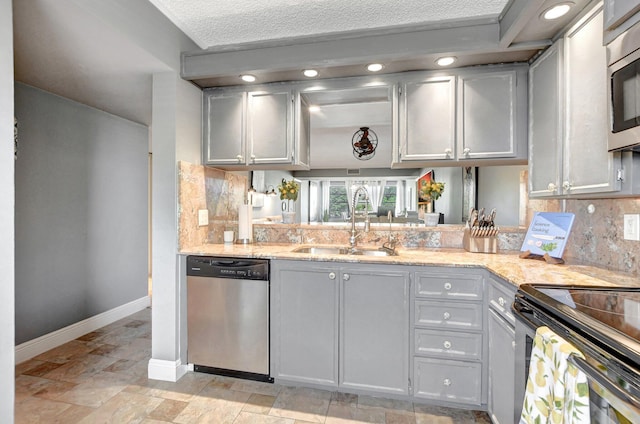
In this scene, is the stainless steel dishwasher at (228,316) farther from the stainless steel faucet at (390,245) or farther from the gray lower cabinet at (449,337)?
the gray lower cabinet at (449,337)

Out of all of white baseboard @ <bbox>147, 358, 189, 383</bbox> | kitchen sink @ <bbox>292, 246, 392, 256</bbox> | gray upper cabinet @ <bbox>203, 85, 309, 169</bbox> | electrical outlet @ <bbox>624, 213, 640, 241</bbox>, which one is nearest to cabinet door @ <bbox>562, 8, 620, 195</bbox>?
electrical outlet @ <bbox>624, 213, 640, 241</bbox>

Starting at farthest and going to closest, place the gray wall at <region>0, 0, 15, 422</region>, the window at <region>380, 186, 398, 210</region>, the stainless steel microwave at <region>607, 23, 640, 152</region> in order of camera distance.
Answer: the window at <region>380, 186, 398, 210</region> → the gray wall at <region>0, 0, 15, 422</region> → the stainless steel microwave at <region>607, 23, 640, 152</region>

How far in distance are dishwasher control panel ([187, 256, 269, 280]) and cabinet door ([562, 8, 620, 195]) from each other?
1879 millimetres

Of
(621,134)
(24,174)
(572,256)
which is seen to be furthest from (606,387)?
(24,174)

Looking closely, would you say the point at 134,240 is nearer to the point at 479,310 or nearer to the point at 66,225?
the point at 66,225

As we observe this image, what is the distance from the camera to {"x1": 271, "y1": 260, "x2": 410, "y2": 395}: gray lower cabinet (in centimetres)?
203

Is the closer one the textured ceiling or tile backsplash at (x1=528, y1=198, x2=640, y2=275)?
tile backsplash at (x1=528, y1=198, x2=640, y2=275)

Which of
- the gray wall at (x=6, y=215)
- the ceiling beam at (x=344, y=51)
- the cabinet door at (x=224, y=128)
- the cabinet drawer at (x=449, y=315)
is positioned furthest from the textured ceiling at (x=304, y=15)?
the cabinet drawer at (x=449, y=315)

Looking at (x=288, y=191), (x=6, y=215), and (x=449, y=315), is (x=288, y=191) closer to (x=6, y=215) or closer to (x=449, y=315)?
(x=449, y=315)

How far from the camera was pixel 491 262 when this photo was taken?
6.42 feet

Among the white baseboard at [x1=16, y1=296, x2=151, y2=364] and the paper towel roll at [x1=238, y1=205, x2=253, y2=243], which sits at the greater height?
the paper towel roll at [x1=238, y1=205, x2=253, y2=243]

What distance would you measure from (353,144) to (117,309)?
309 cm

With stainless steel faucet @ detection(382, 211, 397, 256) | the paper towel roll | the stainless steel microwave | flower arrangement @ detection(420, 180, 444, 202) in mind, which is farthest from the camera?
flower arrangement @ detection(420, 180, 444, 202)

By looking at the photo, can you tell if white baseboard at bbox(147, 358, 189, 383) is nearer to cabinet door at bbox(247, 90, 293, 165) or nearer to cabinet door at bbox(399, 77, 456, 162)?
cabinet door at bbox(247, 90, 293, 165)
